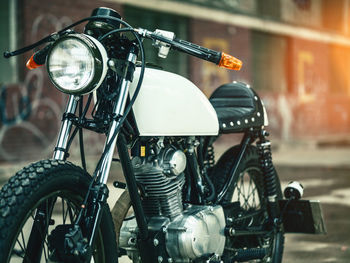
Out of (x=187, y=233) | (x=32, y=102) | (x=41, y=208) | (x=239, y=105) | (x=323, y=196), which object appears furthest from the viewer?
(x=32, y=102)

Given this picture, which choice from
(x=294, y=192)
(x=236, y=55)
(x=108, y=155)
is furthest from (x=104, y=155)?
(x=236, y=55)

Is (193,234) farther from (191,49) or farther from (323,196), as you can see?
(323,196)

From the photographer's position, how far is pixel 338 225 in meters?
6.34

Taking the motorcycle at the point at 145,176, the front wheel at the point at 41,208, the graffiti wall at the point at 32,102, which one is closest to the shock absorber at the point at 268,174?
the motorcycle at the point at 145,176

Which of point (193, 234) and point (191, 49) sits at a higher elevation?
point (191, 49)

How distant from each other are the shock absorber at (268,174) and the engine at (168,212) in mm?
844

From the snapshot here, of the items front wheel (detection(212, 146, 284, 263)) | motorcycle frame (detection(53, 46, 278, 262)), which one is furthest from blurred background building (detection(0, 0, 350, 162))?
motorcycle frame (detection(53, 46, 278, 262))

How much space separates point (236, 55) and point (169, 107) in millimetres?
16532

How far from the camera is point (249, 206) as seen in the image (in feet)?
14.1

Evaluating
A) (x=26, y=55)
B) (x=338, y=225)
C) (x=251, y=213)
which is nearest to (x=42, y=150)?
(x=26, y=55)

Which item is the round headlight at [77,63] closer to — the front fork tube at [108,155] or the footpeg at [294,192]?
the front fork tube at [108,155]

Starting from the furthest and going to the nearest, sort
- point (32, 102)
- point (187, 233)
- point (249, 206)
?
point (32, 102) < point (249, 206) < point (187, 233)

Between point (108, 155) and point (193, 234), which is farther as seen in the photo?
point (193, 234)

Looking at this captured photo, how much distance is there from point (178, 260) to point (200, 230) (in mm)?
194
